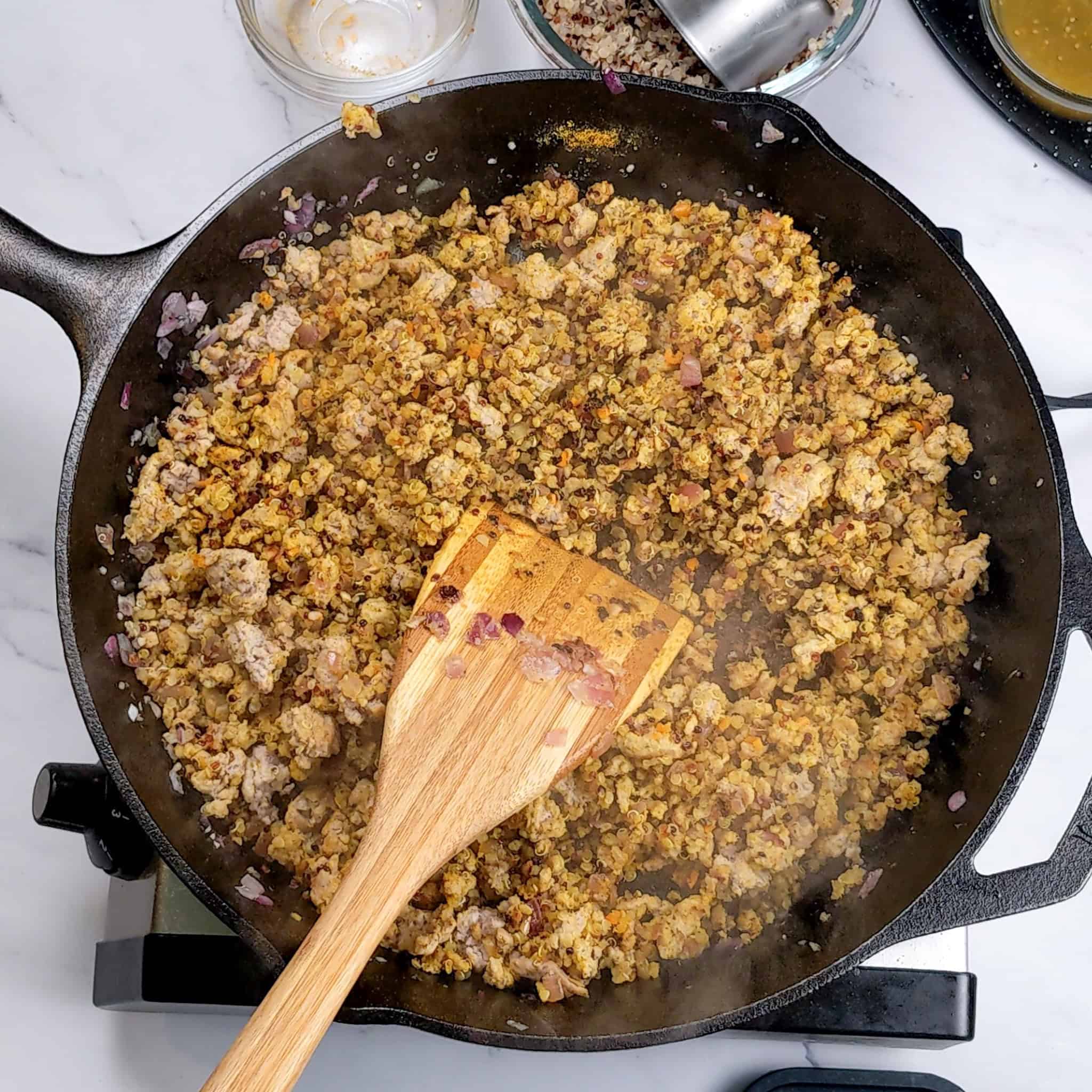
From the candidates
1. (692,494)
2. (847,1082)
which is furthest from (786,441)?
(847,1082)

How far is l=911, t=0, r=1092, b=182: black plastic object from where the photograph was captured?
211 centimetres

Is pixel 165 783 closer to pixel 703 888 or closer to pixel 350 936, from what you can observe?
pixel 350 936

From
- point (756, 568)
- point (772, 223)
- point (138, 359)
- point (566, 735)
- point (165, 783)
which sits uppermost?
point (772, 223)

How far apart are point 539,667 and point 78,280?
87 cm

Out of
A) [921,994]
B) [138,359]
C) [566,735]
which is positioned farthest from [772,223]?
[921,994]

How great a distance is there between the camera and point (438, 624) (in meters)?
1.66

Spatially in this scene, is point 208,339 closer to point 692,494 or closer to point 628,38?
point 692,494

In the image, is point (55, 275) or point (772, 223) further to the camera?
point (772, 223)

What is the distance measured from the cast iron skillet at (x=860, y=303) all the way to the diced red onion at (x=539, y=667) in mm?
493

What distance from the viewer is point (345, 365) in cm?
184

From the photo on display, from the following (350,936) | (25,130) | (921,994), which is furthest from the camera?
(25,130)

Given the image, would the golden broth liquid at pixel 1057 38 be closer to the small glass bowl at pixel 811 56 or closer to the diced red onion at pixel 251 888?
the small glass bowl at pixel 811 56

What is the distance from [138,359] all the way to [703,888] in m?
1.22

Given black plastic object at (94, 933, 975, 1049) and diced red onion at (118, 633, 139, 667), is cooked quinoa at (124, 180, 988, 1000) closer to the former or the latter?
diced red onion at (118, 633, 139, 667)
